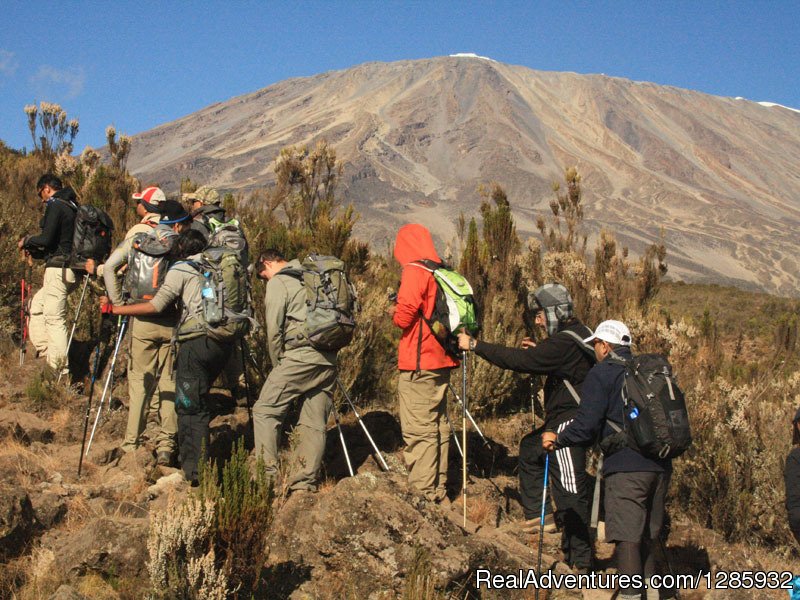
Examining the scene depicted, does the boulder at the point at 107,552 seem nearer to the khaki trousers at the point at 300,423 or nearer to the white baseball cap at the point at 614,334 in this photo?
the khaki trousers at the point at 300,423

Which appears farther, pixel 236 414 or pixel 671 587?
pixel 236 414

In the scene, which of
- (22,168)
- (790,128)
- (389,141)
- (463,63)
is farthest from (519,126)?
(22,168)

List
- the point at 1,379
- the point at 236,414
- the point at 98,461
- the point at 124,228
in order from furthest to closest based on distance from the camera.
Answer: the point at 124,228
the point at 1,379
the point at 236,414
the point at 98,461

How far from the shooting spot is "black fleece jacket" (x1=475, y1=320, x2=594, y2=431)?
437 centimetres

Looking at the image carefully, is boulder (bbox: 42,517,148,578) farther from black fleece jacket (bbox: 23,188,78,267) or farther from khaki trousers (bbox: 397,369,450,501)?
black fleece jacket (bbox: 23,188,78,267)

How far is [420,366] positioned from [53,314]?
3.49 metres

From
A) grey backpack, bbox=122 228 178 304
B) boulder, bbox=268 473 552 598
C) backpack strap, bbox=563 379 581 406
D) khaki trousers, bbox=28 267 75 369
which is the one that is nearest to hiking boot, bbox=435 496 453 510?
boulder, bbox=268 473 552 598

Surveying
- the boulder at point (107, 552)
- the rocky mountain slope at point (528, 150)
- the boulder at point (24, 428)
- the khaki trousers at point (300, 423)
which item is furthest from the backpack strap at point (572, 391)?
the rocky mountain slope at point (528, 150)

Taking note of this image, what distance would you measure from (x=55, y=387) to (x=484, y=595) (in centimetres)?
421

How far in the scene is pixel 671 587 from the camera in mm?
3971

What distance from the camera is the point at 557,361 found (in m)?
4.38

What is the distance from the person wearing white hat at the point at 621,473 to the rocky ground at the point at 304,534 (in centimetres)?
41

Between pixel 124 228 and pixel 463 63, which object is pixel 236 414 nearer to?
pixel 124 228

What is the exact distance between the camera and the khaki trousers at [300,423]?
4.52 metres
